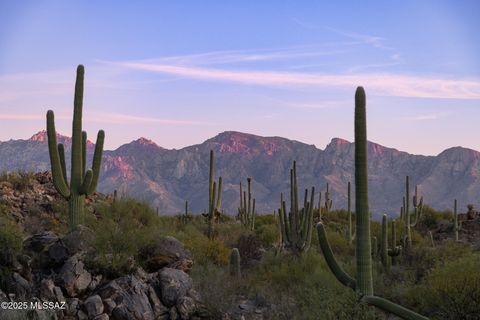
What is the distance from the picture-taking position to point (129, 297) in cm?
1175

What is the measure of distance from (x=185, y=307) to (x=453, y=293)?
5715 mm

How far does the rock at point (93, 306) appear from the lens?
37.2ft

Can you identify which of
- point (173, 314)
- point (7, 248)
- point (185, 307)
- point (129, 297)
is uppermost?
point (7, 248)

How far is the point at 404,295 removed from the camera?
13547 mm

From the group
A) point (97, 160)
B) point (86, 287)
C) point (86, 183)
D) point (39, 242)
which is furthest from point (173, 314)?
point (97, 160)

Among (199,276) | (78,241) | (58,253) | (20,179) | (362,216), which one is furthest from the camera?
(20,179)

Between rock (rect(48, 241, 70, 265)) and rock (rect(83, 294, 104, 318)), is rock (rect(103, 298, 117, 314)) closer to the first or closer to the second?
rock (rect(83, 294, 104, 318))

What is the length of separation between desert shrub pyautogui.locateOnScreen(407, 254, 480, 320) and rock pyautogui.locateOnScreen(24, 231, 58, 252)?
8.74m

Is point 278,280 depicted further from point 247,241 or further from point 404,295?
point 247,241

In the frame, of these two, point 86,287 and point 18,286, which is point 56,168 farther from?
point 86,287

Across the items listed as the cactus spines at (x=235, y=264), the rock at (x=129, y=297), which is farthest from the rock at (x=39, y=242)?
the cactus spines at (x=235, y=264)

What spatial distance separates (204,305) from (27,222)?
1139 cm

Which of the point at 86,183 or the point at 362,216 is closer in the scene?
the point at 362,216

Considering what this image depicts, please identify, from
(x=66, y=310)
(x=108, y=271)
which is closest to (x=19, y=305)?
(x=66, y=310)
